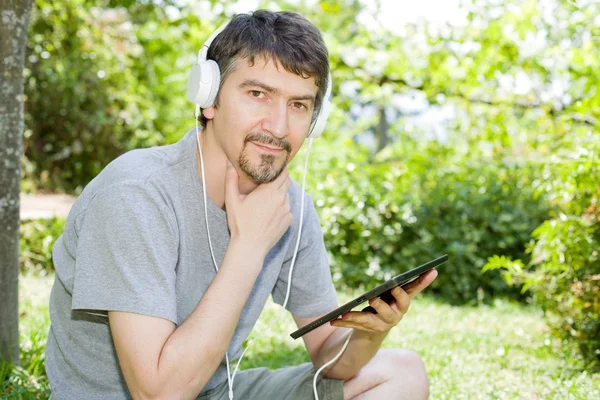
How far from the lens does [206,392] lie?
232 cm

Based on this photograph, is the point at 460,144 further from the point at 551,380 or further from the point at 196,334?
the point at 196,334

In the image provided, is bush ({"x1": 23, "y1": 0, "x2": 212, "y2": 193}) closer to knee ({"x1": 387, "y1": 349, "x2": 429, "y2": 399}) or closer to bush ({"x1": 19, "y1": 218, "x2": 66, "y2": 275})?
bush ({"x1": 19, "y1": 218, "x2": 66, "y2": 275})

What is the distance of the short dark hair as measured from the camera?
2.12m

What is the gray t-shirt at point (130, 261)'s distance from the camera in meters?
1.81

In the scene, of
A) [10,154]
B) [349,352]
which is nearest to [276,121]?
[349,352]

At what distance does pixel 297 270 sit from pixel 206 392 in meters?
0.51

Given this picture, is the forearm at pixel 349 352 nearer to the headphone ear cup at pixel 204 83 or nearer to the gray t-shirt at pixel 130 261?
the gray t-shirt at pixel 130 261

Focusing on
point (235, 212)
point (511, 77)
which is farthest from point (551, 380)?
point (511, 77)

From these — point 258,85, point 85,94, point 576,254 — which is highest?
point 258,85

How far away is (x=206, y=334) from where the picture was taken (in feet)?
5.89

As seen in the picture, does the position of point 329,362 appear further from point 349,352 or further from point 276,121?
point 276,121

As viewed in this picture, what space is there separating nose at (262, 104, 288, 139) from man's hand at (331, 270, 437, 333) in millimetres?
586

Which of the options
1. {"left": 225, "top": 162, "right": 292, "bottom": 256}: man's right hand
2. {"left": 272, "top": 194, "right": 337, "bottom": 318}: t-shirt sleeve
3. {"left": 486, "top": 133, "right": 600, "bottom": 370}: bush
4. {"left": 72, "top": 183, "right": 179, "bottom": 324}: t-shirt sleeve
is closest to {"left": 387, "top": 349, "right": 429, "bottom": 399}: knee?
{"left": 272, "top": 194, "right": 337, "bottom": 318}: t-shirt sleeve

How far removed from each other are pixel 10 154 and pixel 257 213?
→ 154 cm
